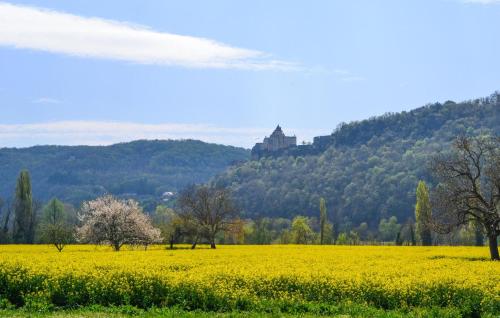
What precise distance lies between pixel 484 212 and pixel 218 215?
40.8m

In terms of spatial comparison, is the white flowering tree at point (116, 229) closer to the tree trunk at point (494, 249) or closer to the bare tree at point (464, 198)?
the bare tree at point (464, 198)

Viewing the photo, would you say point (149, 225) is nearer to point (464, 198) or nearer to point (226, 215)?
point (226, 215)

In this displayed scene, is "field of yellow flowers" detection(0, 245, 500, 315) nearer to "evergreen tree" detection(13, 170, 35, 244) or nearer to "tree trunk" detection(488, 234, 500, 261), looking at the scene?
"tree trunk" detection(488, 234, 500, 261)

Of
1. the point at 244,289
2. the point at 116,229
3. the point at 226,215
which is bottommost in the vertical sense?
the point at 116,229

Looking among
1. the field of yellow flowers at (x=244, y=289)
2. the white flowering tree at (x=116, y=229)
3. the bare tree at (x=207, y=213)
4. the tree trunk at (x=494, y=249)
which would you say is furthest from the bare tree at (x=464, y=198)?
the bare tree at (x=207, y=213)

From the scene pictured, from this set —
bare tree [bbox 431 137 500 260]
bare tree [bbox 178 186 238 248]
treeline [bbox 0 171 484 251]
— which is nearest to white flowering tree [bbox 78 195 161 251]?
treeline [bbox 0 171 484 251]

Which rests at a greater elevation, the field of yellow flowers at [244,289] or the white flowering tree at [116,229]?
the field of yellow flowers at [244,289]

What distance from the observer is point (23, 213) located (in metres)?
101

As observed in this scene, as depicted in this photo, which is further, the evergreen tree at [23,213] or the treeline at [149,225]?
the evergreen tree at [23,213]

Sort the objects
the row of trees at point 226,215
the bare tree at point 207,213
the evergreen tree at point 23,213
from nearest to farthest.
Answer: the row of trees at point 226,215 → the bare tree at point 207,213 → the evergreen tree at point 23,213

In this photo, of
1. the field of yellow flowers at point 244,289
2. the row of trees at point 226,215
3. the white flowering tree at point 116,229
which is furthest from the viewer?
the white flowering tree at point 116,229

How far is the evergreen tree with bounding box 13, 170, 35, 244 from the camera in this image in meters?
98.1

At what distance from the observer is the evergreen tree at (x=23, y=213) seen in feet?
322

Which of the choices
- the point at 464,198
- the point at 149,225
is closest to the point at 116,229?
the point at 149,225
